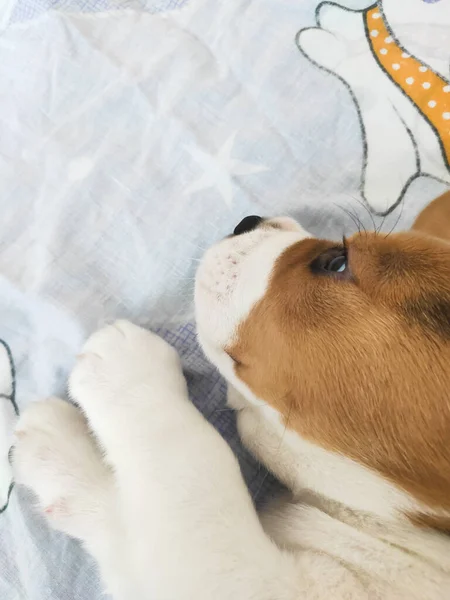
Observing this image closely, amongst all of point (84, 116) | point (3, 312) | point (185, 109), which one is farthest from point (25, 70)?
point (3, 312)

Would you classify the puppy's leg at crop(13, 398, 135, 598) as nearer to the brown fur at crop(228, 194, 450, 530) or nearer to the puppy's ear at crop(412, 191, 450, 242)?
the brown fur at crop(228, 194, 450, 530)

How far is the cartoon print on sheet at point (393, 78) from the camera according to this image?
1.22m

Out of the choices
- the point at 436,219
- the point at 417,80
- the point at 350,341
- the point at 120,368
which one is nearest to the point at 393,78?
the point at 417,80

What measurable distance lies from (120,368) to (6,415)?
0.22 m

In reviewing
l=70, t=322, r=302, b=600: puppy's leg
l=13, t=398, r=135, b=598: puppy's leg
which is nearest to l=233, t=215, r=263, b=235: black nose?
l=70, t=322, r=302, b=600: puppy's leg

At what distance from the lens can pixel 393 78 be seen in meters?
1.27

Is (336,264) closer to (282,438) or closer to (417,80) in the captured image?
(282,438)

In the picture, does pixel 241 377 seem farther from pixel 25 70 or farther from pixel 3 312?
pixel 25 70

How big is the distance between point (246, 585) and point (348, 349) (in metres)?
0.34

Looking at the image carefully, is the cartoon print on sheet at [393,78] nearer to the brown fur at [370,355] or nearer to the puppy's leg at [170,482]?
the brown fur at [370,355]

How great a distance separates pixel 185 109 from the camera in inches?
48.3

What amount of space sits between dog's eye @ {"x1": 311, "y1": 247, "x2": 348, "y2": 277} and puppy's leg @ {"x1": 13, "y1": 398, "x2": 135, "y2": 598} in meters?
0.45

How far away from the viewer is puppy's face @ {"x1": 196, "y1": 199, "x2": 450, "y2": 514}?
749 mm

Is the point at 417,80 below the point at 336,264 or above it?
above
